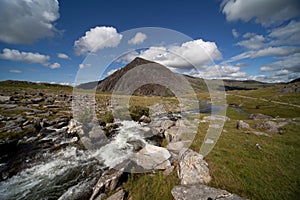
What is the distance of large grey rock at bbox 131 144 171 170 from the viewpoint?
11.6 metres

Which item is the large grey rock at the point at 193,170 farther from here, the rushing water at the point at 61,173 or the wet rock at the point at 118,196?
the rushing water at the point at 61,173

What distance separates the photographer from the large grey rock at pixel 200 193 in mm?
7402

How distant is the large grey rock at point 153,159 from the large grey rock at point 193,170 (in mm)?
1685

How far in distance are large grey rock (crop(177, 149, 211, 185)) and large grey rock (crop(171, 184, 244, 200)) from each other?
1.63 feet

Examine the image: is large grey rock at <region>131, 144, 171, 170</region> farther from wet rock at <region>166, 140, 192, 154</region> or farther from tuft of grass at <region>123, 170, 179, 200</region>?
wet rock at <region>166, 140, 192, 154</region>

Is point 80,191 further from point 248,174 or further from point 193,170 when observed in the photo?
point 248,174

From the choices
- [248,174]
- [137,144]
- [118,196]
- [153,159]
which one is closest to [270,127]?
[248,174]

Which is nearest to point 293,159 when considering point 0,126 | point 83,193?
point 83,193

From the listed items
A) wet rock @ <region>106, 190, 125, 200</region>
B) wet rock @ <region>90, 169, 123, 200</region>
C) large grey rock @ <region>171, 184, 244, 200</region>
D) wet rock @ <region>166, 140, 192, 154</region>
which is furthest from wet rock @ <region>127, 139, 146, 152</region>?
large grey rock @ <region>171, 184, 244, 200</region>

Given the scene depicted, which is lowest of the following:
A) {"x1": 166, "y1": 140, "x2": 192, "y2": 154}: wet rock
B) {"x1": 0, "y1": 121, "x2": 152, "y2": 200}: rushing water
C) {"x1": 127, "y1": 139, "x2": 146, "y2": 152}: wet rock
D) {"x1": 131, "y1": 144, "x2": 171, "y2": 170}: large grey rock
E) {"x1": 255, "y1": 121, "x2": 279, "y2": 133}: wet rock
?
{"x1": 0, "y1": 121, "x2": 152, "y2": 200}: rushing water

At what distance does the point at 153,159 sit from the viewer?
12.4m

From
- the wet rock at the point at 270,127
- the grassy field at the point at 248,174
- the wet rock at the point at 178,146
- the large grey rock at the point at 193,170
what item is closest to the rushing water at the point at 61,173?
the grassy field at the point at 248,174

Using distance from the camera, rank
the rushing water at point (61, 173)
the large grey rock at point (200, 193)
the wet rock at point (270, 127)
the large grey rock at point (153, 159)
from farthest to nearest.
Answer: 1. the wet rock at point (270, 127)
2. the large grey rock at point (153, 159)
3. the rushing water at point (61, 173)
4. the large grey rock at point (200, 193)

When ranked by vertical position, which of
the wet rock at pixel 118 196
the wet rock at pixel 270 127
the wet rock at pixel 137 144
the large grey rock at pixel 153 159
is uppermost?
the wet rock at pixel 270 127
